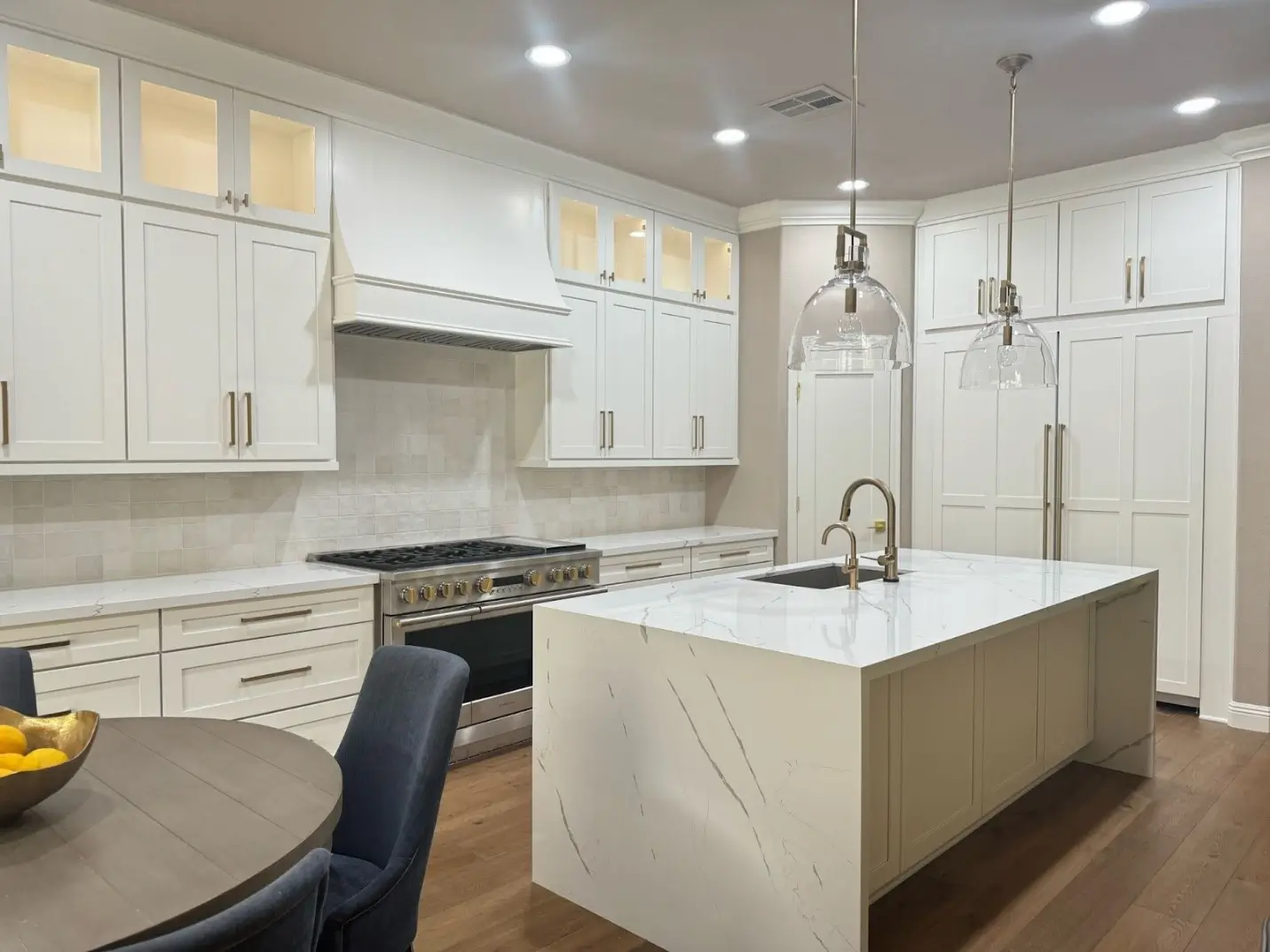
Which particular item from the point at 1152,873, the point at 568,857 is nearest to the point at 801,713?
the point at 568,857

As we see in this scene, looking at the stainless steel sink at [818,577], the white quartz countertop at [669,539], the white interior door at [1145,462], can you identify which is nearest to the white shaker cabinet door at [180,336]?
the white quartz countertop at [669,539]

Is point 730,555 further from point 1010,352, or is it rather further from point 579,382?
point 1010,352

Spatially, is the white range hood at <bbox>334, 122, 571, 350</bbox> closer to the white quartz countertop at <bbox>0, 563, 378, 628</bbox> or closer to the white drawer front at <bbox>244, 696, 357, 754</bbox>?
the white quartz countertop at <bbox>0, 563, 378, 628</bbox>

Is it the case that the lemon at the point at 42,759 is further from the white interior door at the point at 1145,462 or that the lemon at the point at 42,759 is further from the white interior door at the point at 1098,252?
the white interior door at the point at 1098,252

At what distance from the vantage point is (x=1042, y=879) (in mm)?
2814

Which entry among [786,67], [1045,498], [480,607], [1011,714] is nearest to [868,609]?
[1011,714]

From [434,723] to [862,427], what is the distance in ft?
13.4

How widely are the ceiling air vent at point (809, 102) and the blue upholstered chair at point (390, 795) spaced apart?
9.46 ft

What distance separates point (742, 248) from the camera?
5.70m

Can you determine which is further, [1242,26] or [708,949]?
[1242,26]

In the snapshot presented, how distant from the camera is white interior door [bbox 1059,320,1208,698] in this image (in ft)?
14.8

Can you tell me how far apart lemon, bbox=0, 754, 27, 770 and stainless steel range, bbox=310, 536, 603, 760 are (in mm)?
2127

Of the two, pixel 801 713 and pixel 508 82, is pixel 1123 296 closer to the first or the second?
pixel 508 82

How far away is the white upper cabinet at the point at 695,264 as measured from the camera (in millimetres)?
5254
